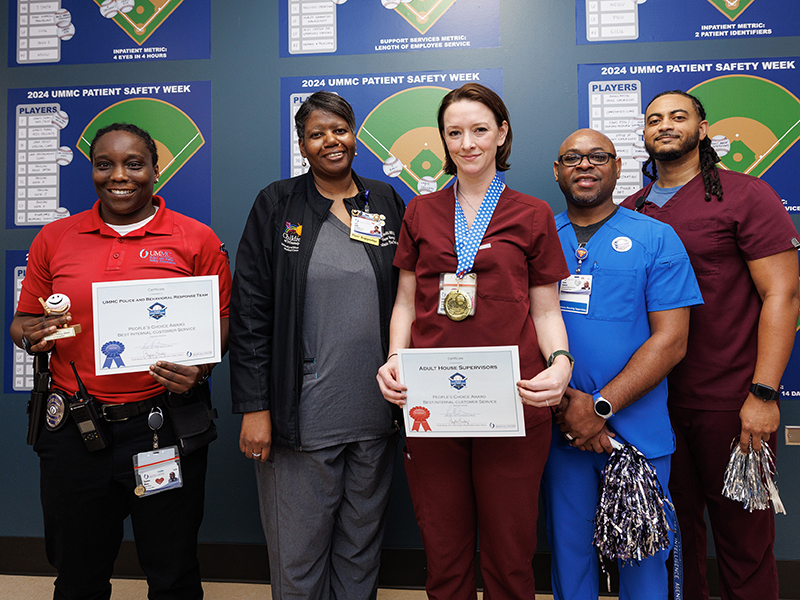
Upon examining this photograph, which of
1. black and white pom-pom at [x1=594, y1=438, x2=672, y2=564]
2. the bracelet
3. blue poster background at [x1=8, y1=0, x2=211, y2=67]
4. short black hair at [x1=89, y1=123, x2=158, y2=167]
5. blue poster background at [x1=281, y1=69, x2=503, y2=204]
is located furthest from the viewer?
blue poster background at [x1=8, y1=0, x2=211, y2=67]

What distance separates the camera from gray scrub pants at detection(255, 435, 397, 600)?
1.78 m

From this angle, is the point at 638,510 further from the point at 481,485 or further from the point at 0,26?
the point at 0,26

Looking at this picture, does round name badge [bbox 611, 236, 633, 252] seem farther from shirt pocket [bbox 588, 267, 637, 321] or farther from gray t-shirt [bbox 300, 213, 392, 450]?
gray t-shirt [bbox 300, 213, 392, 450]

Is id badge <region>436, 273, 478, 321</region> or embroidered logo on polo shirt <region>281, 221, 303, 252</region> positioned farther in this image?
embroidered logo on polo shirt <region>281, 221, 303, 252</region>

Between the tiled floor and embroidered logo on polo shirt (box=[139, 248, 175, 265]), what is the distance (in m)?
1.87

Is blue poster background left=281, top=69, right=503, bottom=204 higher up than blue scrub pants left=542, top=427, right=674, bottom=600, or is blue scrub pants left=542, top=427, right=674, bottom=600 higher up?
blue poster background left=281, top=69, right=503, bottom=204

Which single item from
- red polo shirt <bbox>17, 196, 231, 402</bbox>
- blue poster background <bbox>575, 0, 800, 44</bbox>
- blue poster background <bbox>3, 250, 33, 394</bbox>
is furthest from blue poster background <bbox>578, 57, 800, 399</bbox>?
blue poster background <bbox>3, 250, 33, 394</bbox>

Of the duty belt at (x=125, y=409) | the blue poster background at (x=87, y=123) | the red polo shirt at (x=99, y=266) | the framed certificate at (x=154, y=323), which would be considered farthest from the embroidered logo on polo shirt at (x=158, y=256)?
the blue poster background at (x=87, y=123)

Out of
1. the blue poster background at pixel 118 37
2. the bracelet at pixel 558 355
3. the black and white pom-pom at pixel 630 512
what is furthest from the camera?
the blue poster background at pixel 118 37

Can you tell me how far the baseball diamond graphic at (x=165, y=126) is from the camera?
273cm

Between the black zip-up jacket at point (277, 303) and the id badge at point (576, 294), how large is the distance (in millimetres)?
640

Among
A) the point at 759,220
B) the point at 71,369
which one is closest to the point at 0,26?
the point at 71,369

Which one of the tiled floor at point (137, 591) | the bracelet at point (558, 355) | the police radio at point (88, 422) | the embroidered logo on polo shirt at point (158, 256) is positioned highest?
the embroidered logo on polo shirt at point (158, 256)

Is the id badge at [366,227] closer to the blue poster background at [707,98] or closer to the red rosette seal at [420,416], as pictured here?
the red rosette seal at [420,416]
